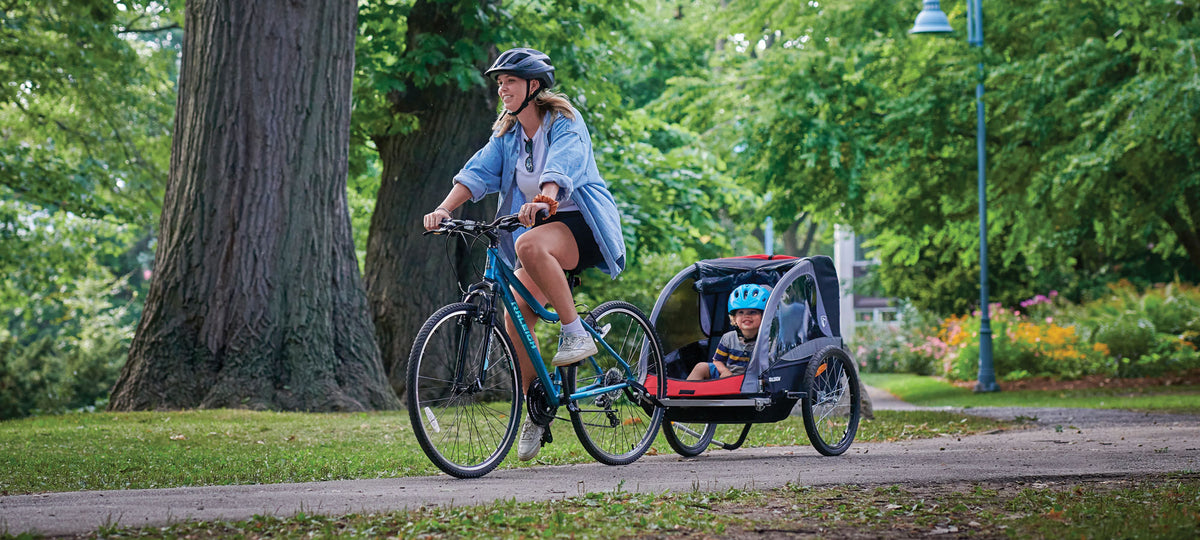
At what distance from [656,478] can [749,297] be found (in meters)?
1.91

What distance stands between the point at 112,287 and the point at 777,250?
22.6m

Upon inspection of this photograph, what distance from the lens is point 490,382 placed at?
19.6 feet

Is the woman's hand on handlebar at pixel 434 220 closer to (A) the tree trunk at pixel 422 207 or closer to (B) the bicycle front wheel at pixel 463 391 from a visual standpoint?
(B) the bicycle front wheel at pixel 463 391

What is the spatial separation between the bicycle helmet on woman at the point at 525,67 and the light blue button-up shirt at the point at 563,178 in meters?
0.15

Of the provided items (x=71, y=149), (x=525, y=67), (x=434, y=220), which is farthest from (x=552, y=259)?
(x=71, y=149)

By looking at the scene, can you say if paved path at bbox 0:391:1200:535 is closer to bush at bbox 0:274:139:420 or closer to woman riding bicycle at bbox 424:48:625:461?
woman riding bicycle at bbox 424:48:625:461

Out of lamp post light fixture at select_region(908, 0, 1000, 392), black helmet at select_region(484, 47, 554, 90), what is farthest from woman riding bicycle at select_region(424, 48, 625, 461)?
lamp post light fixture at select_region(908, 0, 1000, 392)

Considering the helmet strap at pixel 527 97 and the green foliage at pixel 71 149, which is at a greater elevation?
the green foliage at pixel 71 149

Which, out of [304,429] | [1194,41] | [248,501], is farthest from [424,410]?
[1194,41]

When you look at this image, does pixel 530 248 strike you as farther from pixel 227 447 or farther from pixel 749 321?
pixel 227 447

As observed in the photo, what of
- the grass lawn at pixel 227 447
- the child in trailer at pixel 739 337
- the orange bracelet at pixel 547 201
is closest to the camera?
the orange bracelet at pixel 547 201

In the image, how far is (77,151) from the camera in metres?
24.2

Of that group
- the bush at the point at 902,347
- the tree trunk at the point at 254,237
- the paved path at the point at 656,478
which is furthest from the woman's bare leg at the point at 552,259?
the bush at the point at 902,347

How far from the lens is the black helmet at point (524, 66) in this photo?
6.10 m
